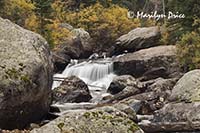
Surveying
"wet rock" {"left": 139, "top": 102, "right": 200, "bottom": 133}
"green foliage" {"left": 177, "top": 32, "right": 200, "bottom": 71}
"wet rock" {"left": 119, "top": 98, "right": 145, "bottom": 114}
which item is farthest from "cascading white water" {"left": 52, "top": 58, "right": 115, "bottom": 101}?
"wet rock" {"left": 139, "top": 102, "right": 200, "bottom": 133}

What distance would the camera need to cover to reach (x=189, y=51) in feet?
92.4

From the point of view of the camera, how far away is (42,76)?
13242 mm

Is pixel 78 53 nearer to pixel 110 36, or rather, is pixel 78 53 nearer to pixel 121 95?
pixel 110 36

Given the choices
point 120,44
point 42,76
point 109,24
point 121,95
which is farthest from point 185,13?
point 42,76

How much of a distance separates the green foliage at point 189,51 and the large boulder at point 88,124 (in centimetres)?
2062

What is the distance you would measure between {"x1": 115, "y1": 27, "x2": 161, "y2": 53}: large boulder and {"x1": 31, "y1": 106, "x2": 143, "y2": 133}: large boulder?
27.8m

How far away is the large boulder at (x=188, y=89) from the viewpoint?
18.1 meters

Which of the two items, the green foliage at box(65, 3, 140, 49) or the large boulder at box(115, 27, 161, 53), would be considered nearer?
the large boulder at box(115, 27, 161, 53)

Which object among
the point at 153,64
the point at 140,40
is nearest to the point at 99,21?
the point at 140,40

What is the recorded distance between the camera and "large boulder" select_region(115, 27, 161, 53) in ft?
115

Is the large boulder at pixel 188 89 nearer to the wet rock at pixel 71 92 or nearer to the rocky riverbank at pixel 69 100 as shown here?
the rocky riverbank at pixel 69 100

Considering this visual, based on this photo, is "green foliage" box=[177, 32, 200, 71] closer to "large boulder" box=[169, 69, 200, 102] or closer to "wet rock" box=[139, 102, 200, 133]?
"large boulder" box=[169, 69, 200, 102]

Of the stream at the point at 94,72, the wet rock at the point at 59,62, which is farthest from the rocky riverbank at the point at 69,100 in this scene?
the wet rock at the point at 59,62

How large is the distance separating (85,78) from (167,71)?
21.8 feet
